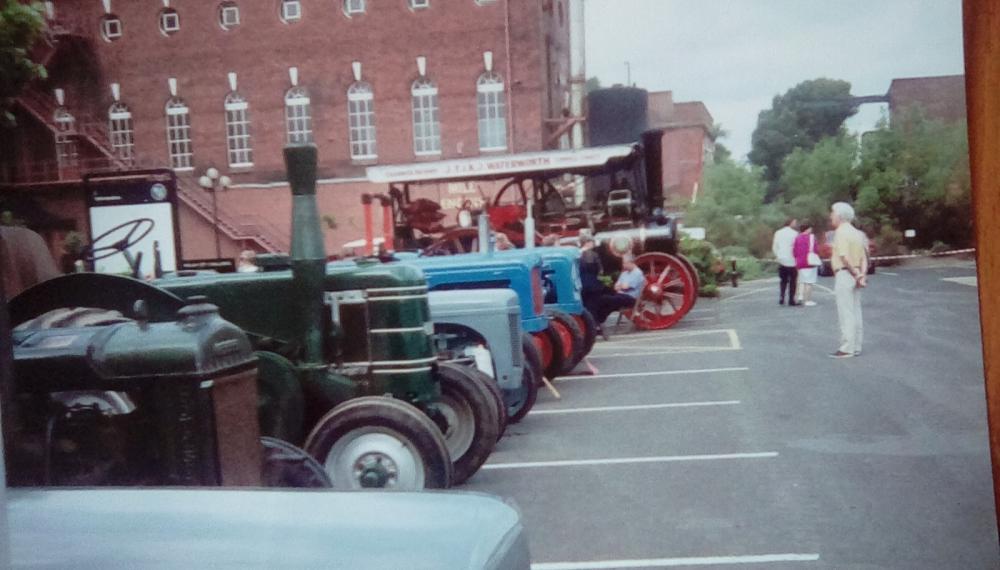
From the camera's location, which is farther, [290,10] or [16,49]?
[290,10]

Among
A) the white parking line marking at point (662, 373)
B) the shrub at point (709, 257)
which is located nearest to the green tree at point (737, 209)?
the shrub at point (709, 257)

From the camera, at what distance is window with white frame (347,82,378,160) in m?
2.31

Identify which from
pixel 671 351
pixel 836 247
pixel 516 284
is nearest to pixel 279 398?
pixel 836 247

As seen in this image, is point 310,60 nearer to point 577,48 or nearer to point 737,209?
point 577,48

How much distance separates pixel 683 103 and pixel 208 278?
1190mm

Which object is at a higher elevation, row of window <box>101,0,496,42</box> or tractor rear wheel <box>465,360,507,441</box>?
row of window <box>101,0,496,42</box>

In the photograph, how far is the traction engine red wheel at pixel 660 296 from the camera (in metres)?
8.38

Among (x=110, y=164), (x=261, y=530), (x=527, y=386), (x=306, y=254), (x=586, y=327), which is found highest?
(x=110, y=164)

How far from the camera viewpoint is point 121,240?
6.95ft

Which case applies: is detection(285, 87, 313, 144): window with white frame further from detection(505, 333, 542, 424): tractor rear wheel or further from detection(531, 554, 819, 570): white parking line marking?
detection(505, 333, 542, 424): tractor rear wheel

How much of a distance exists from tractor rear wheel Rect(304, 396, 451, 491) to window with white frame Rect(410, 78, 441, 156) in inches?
40.1

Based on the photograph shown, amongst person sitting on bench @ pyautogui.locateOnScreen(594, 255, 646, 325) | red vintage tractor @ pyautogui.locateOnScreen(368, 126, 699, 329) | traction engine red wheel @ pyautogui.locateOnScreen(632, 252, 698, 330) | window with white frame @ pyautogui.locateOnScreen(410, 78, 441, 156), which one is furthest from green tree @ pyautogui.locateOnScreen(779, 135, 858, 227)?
Answer: person sitting on bench @ pyautogui.locateOnScreen(594, 255, 646, 325)

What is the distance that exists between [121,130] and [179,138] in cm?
12

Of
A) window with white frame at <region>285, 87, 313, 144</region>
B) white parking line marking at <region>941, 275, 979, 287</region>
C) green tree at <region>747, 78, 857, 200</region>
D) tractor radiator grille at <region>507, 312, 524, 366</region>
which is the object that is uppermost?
window with white frame at <region>285, 87, 313, 144</region>
